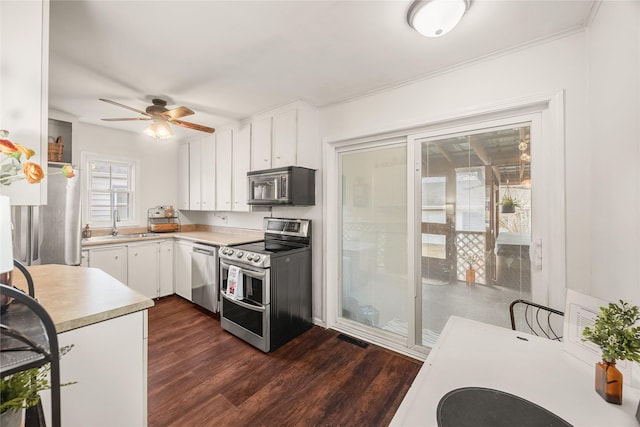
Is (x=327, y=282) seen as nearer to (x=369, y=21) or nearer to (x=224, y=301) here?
(x=224, y=301)

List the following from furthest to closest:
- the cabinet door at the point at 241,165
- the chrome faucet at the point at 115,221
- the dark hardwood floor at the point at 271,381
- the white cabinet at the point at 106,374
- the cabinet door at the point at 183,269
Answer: the chrome faucet at the point at 115,221 < the cabinet door at the point at 183,269 < the cabinet door at the point at 241,165 < the dark hardwood floor at the point at 271,381 < the white cabinet at the point at 106,374

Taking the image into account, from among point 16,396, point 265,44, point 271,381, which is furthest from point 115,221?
point 16,396

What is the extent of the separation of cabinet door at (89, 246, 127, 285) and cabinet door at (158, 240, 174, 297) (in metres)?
0.43

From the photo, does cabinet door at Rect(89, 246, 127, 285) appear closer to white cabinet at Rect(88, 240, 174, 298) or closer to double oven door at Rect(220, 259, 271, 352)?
white cabinet at Rect(88, 240, 174, 298)

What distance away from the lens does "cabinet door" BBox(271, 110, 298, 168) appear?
2.87 metres

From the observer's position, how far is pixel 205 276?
3301 mm

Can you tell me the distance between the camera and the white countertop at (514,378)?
0.81 m

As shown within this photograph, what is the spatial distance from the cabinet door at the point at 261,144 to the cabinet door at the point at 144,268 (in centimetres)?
193

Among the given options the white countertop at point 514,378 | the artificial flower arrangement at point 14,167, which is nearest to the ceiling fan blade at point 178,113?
the artificial flower arrangement at point 14,167

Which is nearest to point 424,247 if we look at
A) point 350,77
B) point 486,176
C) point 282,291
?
point 486,176

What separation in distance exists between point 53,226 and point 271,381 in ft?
9.25

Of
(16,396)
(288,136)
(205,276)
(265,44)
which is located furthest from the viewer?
(205,276)

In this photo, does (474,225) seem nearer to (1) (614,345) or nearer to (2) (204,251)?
(1) (614,345)

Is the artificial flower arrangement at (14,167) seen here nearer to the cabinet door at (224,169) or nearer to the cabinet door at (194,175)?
the cabinet door at (224,169)
